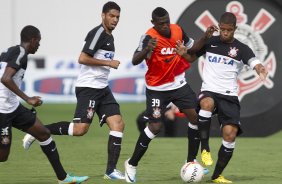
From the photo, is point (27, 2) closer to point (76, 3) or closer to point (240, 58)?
point (76, 3)

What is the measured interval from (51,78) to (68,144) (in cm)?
841

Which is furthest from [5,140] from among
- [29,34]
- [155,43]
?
[155,43]

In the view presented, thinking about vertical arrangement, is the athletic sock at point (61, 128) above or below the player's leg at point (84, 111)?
below

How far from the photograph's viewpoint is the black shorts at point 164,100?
38.4ft

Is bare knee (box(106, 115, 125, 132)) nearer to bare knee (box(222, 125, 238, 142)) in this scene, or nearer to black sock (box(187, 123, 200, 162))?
black sock (box(187, 123, 200, 162))

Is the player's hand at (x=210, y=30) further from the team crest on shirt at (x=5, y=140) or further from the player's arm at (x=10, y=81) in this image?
the team crest on shirt at (x=5, y=140)

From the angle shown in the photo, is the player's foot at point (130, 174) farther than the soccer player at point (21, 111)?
Yes

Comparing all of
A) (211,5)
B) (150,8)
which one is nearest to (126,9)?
(150,8)

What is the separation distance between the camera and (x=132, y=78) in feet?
78.4

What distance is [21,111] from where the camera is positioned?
35.7 ft

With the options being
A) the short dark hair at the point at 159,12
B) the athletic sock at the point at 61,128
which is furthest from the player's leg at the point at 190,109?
the athletic sock at the point at 61,128

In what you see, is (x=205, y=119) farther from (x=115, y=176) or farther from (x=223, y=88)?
(x=115, y=176)

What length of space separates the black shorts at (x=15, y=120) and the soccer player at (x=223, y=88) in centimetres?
214

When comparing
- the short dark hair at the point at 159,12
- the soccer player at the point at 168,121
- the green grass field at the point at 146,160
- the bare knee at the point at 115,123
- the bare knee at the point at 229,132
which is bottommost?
the soccer player at the point at 168,121
